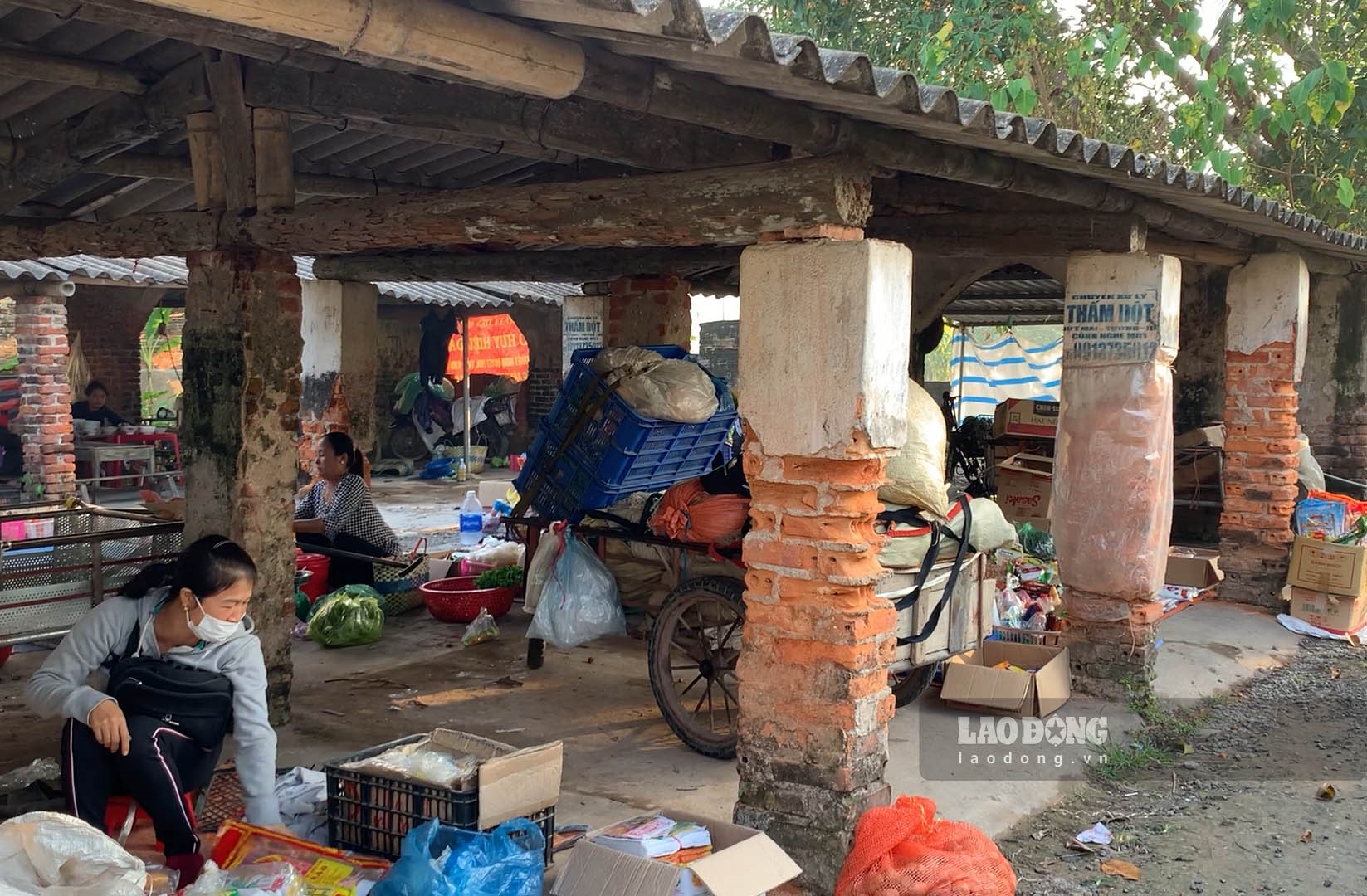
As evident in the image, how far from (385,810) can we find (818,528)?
70.9 inches

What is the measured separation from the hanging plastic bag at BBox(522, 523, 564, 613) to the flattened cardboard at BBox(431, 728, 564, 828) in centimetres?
216

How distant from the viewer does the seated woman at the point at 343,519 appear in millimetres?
7578

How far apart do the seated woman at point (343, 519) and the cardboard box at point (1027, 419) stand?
754 centimetres

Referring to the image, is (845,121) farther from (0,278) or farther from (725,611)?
(0,278)

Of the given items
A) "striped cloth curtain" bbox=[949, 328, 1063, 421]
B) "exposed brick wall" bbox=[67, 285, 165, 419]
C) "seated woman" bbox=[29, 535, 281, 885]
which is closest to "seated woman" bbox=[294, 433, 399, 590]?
"seated woman" bbox=[29, 535, 281, 885]

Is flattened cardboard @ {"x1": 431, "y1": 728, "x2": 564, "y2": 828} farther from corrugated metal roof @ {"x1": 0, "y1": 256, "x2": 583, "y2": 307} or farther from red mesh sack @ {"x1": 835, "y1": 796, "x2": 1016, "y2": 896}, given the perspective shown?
corrugated metal roof @ {"x1": 0, "y1": 256, "x2": 583, "y2": 307}

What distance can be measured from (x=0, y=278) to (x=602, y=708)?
29.8 feet

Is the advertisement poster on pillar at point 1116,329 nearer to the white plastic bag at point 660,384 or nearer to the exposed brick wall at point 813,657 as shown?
the white plastic bag at point 660,384

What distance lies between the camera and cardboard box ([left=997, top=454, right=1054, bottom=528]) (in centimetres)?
1138

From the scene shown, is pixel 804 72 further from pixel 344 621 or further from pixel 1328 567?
pixel 1328 567

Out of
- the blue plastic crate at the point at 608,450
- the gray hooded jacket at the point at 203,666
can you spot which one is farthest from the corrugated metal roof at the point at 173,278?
the gray hooded jacket at the point at 203,666

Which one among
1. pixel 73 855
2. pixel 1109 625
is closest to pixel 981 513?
pixel 1109 625

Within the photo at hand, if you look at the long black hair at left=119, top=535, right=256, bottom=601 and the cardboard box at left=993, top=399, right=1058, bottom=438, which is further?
the cardboard box at left=993, top=399, right=1058, bottom=438

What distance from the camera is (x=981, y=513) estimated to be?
5.66 m
